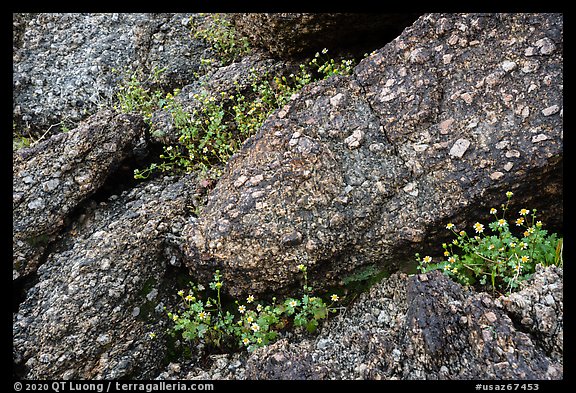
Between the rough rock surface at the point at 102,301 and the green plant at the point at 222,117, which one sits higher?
the green plant at the point at 222,117

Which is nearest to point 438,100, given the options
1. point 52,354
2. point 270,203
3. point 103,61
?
point 270,203

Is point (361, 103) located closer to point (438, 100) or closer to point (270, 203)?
point (438, 100)

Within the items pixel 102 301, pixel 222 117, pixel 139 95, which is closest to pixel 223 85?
pixel 222 117

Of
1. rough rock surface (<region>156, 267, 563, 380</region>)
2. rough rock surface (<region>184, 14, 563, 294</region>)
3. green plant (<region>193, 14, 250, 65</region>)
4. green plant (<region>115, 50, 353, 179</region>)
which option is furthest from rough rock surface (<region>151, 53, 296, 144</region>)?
rough rock surface (<region>156, 267, 563, 380</region>)

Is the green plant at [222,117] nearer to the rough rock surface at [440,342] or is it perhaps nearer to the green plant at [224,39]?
the green plant at [224,39]

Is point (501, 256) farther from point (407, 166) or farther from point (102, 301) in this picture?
point (102, 301)

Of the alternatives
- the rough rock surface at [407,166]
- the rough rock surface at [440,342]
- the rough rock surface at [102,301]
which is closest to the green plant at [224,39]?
the rough rock surface at [407,166]

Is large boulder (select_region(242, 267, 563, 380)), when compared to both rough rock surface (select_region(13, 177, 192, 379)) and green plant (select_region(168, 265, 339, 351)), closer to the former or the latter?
green plant (select_region(168, 265, 339, 351))
